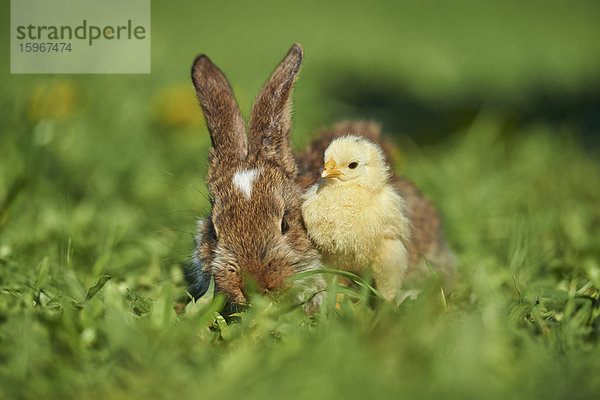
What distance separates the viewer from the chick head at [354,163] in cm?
263

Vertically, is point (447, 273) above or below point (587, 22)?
below

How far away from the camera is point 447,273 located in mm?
3416

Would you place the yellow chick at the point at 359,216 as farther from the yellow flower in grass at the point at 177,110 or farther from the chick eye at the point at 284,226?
the yellow flower in grass at the point at 177,110

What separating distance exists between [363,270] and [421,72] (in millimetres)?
5185

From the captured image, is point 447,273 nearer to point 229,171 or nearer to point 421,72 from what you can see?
point 229,171

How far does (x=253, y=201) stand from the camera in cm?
271

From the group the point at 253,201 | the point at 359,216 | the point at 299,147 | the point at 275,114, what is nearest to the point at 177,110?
the point at 299,147

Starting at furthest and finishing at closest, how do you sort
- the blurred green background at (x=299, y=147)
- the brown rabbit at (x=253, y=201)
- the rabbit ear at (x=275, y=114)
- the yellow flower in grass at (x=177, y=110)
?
the yellow flower in grass at (x=177, y=110) < the rabbit ear at (x=275, y=114) < the brown rabbit at (x=253, y=201) < the blurred green background at (x=299, y=147)

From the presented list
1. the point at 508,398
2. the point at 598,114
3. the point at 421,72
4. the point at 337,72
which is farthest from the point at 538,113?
the point at 508,398

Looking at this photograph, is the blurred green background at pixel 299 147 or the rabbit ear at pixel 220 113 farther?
the rabbit ear at pixel 220 113

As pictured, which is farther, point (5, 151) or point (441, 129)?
point (441, 129)

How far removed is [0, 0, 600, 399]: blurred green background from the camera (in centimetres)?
198

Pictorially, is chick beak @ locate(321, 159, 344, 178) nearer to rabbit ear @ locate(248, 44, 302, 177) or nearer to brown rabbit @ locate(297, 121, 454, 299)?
brown rabbit @ locate(297, 121, 454, 299)

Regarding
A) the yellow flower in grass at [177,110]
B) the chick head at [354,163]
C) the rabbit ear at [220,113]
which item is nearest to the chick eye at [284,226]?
the chick head at [354,163]
